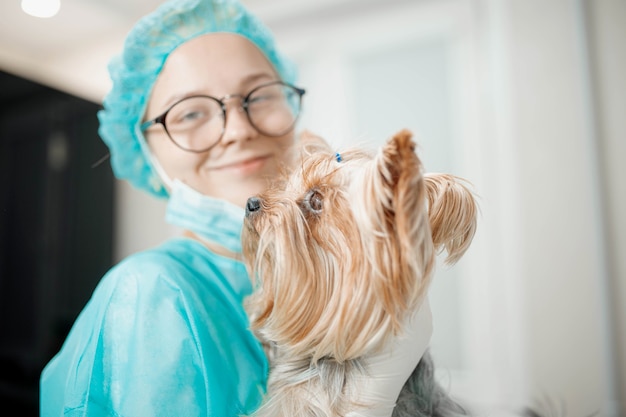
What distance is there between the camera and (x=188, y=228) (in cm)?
100

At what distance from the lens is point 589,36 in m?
1.37

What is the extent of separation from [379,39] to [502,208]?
0.91 m

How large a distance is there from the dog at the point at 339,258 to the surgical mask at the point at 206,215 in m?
0.12

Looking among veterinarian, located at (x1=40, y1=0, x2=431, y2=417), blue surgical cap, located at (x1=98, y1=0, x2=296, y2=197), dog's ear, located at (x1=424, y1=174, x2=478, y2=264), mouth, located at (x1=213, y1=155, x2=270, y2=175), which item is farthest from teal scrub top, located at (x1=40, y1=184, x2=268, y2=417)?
dog's ear, located at (x1=424, y1=174, x2=478, y2=264)

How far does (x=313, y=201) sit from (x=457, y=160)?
3.59ft

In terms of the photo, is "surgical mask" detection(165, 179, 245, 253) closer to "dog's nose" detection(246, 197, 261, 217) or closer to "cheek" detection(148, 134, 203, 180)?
"cheek" detection(148, 134, 203, 180)

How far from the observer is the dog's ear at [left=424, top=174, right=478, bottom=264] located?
755 millimetres

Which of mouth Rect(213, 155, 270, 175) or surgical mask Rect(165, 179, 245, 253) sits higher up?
mouth Rect(213, 155, 270, 175)

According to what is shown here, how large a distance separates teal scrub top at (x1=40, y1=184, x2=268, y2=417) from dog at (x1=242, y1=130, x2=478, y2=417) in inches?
2.4

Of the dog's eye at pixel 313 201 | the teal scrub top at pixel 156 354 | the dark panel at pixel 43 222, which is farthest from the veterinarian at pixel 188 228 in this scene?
the dog's eye at pixel 313 201

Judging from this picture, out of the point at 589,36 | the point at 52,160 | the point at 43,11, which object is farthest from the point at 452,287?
the point at 43,11

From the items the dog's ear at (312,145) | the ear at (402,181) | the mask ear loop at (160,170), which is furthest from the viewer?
the mask ear loop at (160,170)

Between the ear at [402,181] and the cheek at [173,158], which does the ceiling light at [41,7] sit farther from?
the ear at [402,181]

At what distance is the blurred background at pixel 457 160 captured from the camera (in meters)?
1.00
